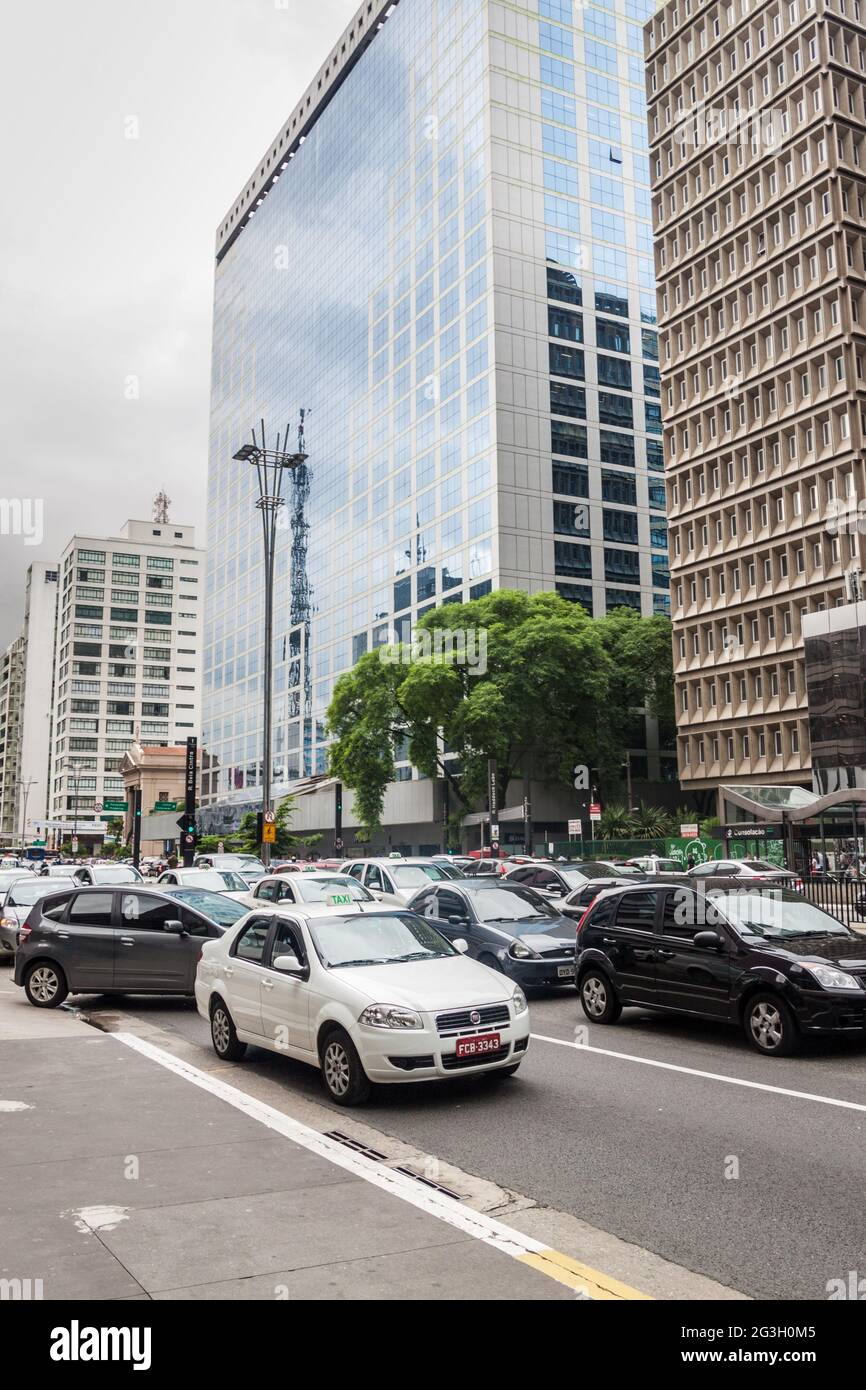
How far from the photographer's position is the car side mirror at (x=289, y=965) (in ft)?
29.8

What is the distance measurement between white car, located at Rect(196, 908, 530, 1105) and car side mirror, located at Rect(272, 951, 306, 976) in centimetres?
1

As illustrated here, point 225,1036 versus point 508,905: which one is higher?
point 508,905

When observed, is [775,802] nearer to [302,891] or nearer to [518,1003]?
[302,891]

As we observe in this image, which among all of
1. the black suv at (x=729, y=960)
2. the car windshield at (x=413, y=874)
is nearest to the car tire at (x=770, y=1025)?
the black suv at (x=729, y=960)

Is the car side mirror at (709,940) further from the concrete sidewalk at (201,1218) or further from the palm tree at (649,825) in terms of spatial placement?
the palm tree at (649,825)

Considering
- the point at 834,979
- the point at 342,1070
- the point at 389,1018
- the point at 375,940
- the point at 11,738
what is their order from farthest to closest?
the point at 11,738 → the point at 834,979 → the point at 375,940 → the point at 342,1070 → the point at 389,1018

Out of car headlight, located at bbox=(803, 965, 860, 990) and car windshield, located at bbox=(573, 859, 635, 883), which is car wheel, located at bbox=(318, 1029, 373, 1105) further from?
car windshield, located at bbox=(573, 859, 635, 883)

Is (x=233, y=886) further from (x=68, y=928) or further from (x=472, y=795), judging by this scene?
(x=472, y=795)

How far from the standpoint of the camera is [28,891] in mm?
21062

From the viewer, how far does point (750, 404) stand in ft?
189

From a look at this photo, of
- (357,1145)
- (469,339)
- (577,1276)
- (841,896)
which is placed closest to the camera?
(577,1276)

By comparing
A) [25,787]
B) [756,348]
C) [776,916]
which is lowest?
[776,916]

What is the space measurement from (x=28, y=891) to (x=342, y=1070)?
14400mm

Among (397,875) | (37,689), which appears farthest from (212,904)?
(37,689)
